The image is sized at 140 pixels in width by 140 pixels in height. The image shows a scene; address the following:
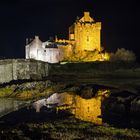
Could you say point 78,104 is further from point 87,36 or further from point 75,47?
point 87,36

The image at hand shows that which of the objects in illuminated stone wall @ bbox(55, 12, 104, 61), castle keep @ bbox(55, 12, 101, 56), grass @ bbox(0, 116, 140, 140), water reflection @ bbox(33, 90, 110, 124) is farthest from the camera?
castle keep @ bbox(55, 12, 101, 56)

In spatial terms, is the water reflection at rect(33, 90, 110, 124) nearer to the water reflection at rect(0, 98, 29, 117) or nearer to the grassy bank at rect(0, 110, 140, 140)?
the water reflection at rect(0, 98, 29, 117)

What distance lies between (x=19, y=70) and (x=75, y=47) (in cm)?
3149

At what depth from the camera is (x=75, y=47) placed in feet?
259

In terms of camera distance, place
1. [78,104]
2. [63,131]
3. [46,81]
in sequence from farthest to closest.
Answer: [46,81] < [78,104] < [63,131]

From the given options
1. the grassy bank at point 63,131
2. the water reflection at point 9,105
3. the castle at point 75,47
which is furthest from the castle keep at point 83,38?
the grassy bank at point 63,131

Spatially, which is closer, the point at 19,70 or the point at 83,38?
the point at 19,70

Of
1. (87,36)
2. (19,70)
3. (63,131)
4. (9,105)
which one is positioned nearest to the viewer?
(63,131)

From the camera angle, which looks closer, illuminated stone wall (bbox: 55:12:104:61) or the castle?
the castle

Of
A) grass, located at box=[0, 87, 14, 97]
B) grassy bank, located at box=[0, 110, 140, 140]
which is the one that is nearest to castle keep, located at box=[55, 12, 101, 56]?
grass, located at box=[0, 87, 14, 97]

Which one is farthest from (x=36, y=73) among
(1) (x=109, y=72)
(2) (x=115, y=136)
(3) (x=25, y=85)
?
(2) (x=115, y=136)

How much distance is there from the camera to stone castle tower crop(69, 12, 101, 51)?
3105 inches

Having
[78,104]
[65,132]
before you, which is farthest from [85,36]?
[65,132]

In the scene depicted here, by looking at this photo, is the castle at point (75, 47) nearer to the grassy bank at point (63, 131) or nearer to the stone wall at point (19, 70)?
the stone wall at point (19, 70)
